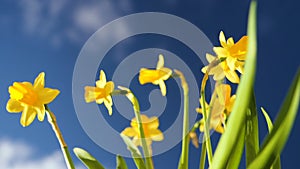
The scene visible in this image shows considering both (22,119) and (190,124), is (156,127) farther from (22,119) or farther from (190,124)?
(22,119)

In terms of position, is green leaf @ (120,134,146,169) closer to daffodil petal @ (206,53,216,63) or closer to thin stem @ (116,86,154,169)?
thin stem @ (116,86,154,169)

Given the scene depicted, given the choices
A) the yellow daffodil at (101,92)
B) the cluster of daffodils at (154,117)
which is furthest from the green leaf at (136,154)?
the yellow daffodil at (101,92)

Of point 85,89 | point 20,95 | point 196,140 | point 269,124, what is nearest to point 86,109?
point 85,89

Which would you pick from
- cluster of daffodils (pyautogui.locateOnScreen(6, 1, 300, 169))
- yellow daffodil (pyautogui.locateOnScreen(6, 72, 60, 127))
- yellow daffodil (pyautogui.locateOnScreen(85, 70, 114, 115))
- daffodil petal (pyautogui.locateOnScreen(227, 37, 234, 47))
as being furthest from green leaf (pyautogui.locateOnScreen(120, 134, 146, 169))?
daffodil petal (pyautogui.locateOnScreen(227, 37, 234, 47))

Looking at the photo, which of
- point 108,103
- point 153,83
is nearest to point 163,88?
point 153,83

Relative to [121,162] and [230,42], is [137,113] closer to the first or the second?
[121,162]
